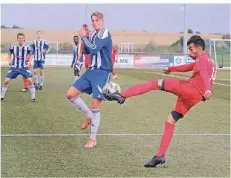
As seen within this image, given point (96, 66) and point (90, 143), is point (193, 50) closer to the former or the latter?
point (96, 66)

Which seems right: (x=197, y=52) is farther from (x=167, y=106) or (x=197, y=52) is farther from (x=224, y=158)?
(x=167, y=106)

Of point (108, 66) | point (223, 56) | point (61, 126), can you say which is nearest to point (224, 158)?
point (108, 66)

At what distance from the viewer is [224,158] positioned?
862 cm

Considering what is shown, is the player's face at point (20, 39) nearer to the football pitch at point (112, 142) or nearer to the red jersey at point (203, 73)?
the football pitch at point (112, 142)

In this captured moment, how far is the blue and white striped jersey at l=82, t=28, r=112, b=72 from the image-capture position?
952cm

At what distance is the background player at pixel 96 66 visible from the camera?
956cm

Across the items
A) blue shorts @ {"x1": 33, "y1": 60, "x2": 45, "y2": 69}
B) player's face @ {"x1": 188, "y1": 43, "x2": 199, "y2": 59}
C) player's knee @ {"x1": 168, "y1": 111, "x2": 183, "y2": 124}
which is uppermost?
player's face @ {"x1": 188, "y1": 43, "x2": 199, "y2": 59}

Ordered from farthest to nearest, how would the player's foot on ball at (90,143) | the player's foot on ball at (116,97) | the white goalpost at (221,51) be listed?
the white goalpost at (221,51)
the player's foot on ball at (90,143)
the player's foot on ball at (116,97)

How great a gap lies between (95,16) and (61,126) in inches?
123

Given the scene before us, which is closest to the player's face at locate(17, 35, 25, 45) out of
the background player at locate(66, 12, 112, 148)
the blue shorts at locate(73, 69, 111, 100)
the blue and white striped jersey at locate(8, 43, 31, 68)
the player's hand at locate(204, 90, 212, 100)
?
the blue and white striped jersey at locate(8, 43, 31, 68)

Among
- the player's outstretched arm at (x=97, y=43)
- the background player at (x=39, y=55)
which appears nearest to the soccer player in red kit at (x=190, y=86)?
the player's outstretched arm at (x=97, y=43)

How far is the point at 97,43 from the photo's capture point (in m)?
9.52

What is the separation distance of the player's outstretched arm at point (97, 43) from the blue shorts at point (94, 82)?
1.58ft

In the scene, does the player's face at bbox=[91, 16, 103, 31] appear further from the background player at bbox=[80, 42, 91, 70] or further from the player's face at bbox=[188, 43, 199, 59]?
the player's face at bbox=[188, 43, 199, 59]
